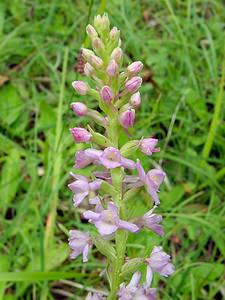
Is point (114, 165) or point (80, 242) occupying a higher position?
point (114, 165)

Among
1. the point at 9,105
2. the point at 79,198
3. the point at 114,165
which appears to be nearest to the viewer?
the point at 114,165

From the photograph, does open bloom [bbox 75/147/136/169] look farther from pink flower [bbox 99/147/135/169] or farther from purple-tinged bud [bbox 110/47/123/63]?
purple-tinged bud [bbox 110/47/123/63]

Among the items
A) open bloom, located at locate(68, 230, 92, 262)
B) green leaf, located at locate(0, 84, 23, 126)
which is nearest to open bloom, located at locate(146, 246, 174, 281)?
open bloom, located at locate(68, 230, 92, 262)

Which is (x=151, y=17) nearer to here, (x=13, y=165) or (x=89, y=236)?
(x=13, y=165)

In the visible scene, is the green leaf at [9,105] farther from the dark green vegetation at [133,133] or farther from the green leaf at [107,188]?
the green leaf at [107,188]

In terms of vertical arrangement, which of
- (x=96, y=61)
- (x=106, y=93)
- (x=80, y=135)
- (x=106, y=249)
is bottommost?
(x=106, y=249)

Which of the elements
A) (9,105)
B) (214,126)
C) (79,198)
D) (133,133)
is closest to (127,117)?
(79,198)

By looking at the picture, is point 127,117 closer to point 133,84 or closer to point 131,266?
point 133,84

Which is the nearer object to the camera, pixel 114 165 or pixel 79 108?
pixel 114 165

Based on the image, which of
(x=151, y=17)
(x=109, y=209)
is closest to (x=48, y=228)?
(x=109, y=209)
